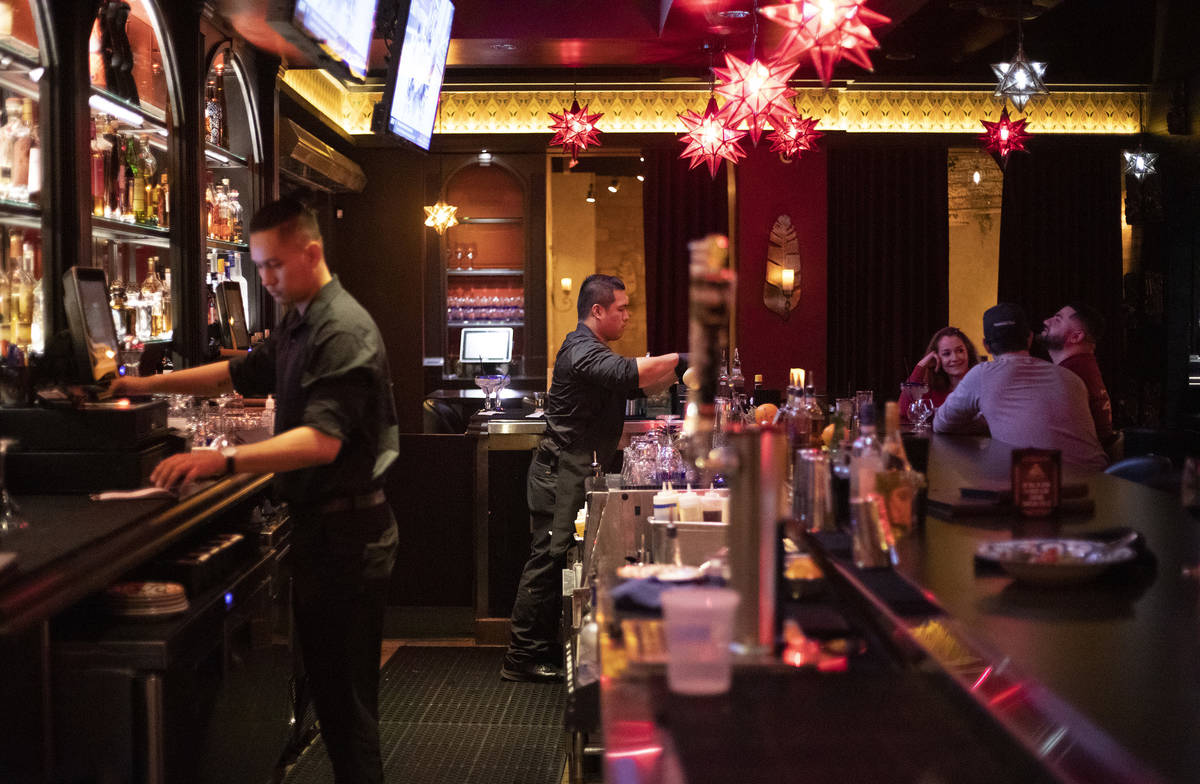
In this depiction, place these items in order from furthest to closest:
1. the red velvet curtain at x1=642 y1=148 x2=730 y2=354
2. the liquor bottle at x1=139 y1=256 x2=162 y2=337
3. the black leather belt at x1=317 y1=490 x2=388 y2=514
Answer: the red velvet curtain at x1=642 y1=148 x2=730 y2=354
the liquor bottle at x1=139 y1=256 x2=162 y2=337
the black leather belt at x1=317 y1=490 x2=388 y2=514

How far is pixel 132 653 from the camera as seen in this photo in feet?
8.10

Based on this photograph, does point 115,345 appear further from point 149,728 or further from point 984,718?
point 984,718

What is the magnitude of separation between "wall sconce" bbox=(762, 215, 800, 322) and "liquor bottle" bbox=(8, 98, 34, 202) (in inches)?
247

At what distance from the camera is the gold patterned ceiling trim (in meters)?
8.67

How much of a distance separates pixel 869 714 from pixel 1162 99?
845cm

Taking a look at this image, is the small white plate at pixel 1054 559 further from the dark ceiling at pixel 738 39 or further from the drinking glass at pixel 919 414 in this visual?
the dark ceiling at pixel 738 39

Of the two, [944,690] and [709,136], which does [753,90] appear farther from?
[944,690]

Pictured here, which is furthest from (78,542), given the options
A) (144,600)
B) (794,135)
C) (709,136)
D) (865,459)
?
(794,135)

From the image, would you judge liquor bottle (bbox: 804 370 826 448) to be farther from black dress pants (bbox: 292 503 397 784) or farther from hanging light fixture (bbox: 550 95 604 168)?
hanging light fixture (bbox: 550 95 604 168)

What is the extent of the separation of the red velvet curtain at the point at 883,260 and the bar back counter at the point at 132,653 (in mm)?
6264

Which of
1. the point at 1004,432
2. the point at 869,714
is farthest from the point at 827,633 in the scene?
the point at 1004,432

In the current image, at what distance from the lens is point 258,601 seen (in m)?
3.31

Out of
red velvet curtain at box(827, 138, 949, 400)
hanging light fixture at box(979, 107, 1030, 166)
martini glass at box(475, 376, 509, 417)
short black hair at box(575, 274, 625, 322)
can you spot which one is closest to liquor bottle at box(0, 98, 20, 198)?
short black hair at box(575, 274, 625, 322)

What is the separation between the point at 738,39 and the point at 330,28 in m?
3.26
